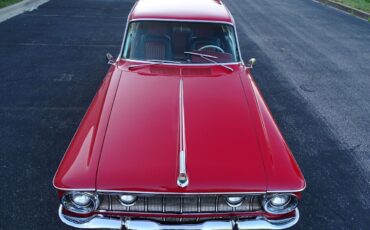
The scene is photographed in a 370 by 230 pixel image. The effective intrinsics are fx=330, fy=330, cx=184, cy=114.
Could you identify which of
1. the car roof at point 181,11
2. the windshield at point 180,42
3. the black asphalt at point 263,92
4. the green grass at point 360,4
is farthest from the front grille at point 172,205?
the green grass at point 360,4

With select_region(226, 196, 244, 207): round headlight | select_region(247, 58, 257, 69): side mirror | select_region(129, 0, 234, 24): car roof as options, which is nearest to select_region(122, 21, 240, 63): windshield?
select_region(129, 0, 234, 24): car roof

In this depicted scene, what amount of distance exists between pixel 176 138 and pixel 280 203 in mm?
1093

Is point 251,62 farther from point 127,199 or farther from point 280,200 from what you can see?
point 127,199

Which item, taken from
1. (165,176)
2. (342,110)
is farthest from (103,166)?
(342,110)

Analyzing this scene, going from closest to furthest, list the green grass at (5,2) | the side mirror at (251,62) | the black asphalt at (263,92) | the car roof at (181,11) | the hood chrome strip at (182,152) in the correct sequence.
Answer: the hood chrome strip at (182,152)
the black asphalt at (263,92)
the car roof at (181,11)
the side mirror at (251,62)
the green grass at (5,2)

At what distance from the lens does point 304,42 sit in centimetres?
1045

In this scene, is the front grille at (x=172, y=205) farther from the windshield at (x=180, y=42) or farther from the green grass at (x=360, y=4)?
the green grass at (x=360, y=4)

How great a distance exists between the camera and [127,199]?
9.11ft

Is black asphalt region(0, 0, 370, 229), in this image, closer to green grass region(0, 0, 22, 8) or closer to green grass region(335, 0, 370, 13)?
green grass region(0, 0, 22, 8)

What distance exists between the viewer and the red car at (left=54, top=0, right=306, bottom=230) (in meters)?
2.71

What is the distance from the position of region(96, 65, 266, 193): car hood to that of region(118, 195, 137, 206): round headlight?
148mm

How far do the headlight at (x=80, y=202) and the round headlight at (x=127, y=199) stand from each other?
20cm

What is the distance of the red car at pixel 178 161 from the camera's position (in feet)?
8.89

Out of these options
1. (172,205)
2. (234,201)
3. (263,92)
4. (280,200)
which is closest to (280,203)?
(280,200)
